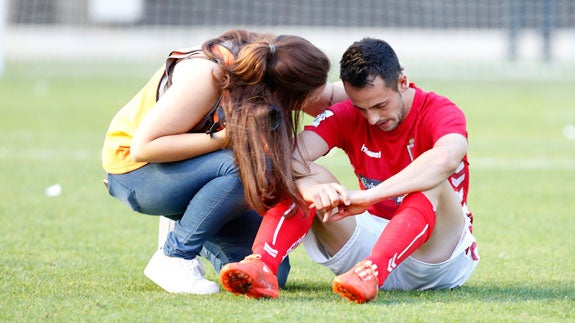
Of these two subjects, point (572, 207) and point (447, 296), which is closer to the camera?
point (447, 296)

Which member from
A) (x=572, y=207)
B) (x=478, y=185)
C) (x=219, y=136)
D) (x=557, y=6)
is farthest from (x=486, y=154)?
(x=557, y=6)

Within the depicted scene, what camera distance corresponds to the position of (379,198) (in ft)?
12.6

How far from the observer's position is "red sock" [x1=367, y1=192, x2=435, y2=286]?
3.71 meters

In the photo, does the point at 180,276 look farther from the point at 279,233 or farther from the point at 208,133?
the point at 208,133

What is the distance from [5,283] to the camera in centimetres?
417

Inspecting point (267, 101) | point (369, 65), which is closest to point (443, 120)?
point (369, 65)

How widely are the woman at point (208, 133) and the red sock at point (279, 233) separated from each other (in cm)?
7

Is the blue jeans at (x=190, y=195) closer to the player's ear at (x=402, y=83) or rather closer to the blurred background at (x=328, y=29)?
the player's ear at (x=402, y=83)

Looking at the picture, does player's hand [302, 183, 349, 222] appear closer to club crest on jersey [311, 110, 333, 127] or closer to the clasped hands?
the clasped hands

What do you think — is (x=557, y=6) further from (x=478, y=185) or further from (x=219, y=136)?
(x=219, y=136)

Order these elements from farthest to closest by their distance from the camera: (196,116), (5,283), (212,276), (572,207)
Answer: (572,207) < (212,276) < (5,283) < (196,116)

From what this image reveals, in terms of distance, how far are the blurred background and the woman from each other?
15.6 m

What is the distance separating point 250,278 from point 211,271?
1142 mm

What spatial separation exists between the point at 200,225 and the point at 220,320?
24.8 inches
